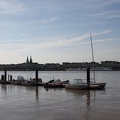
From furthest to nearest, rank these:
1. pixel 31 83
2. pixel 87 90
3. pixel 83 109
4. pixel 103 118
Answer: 1. pixel 31 83
2. pixel 87 90
3. pixel 83 109
4. pixel 103 118

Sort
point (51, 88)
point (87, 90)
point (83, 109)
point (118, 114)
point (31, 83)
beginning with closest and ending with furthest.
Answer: point (118, 114) < point (83, 109) < point (87, 90) < point (51, 88) < point (31, 83)

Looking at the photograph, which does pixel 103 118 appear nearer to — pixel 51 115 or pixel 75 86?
pixel 51 115

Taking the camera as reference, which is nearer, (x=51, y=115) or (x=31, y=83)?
(x=51, y=115)

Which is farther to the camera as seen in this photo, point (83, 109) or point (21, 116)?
point (83, 109)

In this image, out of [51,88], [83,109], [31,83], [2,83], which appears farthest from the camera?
[2,83]

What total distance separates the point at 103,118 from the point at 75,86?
27.5 metres

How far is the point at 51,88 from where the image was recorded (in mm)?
55000

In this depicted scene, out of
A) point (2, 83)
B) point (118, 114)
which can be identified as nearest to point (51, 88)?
point (2, 83)

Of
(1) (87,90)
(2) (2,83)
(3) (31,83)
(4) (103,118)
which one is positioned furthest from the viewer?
(2) (2,83)

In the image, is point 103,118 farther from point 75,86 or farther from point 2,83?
point 2,83

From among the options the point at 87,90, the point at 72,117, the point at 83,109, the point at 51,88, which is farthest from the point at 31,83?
the point at 72,117

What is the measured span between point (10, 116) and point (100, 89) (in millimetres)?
29172

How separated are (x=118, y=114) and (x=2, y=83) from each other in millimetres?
49177

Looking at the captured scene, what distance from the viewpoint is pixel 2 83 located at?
2771 inches
